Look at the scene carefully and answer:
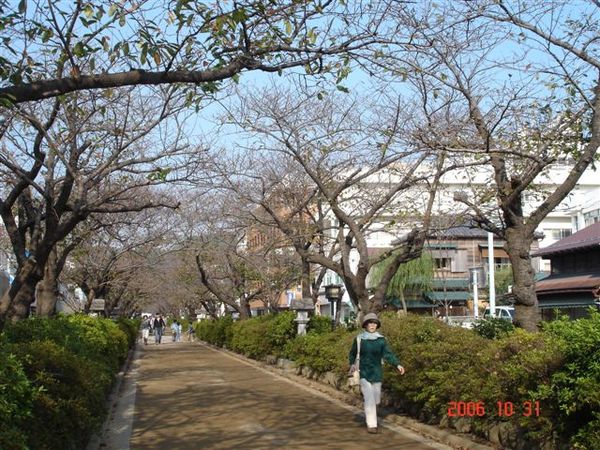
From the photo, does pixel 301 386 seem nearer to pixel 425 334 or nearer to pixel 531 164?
pixel 425 334

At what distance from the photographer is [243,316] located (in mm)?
35781

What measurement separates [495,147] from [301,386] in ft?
25.2

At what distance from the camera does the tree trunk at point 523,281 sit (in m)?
10.9

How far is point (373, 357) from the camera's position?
395 inches

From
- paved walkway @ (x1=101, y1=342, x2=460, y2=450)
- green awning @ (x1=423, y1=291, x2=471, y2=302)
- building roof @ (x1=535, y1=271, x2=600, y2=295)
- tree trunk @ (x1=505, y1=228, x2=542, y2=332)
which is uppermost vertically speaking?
green awning @ (x1=423, y1=291, x2=471, y2=302)

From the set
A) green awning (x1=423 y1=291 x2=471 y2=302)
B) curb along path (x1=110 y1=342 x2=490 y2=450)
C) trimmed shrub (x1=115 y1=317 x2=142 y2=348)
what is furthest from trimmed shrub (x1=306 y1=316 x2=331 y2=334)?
green awning (x1=423 y1=291 x2=471 y2=302)

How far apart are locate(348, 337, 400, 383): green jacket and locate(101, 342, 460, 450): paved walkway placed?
80 centimetres

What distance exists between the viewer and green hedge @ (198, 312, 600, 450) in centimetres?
652

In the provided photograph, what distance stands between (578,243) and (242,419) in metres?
18.7

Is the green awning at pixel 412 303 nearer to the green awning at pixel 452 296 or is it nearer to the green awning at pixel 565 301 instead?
the green awning at pixel 452 296

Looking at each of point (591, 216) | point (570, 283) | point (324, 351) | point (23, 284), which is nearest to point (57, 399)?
point (23, 284)
